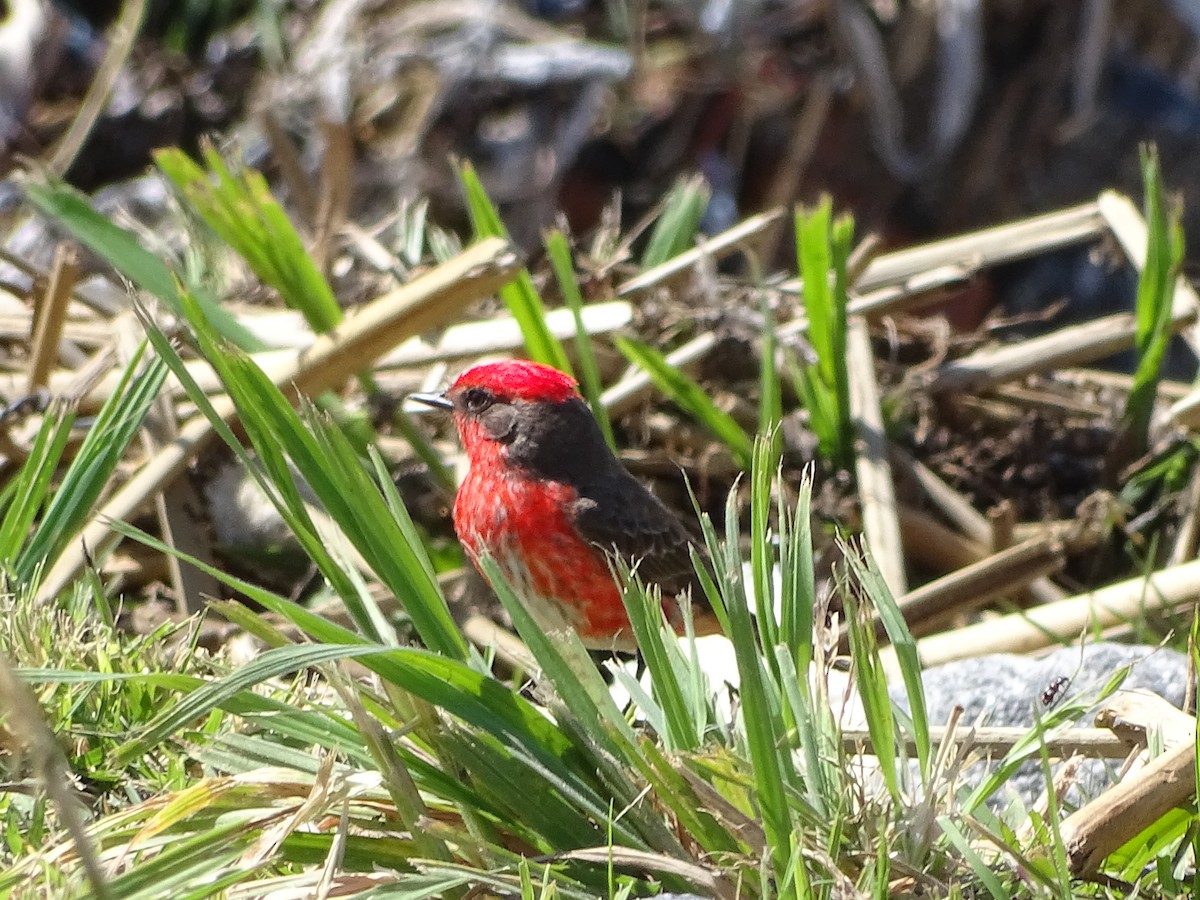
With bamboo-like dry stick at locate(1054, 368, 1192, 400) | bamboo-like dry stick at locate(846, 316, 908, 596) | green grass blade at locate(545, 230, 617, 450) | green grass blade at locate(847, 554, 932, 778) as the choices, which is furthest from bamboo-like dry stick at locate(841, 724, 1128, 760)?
bamboo-like dry stick at locate(1054, 368, 1192, 400)

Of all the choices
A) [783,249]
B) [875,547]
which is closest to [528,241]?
[783,249]

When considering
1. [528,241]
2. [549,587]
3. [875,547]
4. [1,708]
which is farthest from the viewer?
[528,241]

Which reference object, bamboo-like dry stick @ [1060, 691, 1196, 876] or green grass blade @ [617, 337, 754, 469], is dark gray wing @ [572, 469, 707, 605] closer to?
green grass blade @ [617, 337, 754, 469]

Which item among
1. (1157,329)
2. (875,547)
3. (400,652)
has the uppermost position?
(400,652)

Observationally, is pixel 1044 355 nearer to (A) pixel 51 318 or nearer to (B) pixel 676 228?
(B) pixel 676 228

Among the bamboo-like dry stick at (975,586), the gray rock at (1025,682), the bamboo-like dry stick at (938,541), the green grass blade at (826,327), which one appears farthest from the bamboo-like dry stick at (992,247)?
the gray rock at (1025,682)

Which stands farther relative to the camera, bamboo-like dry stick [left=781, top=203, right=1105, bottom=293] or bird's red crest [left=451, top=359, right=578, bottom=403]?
bamboo-like dry stick [left=781, top=203, right=1105, bottom=293]

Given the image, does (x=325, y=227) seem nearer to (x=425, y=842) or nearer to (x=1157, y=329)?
(x=1157, y=329)
